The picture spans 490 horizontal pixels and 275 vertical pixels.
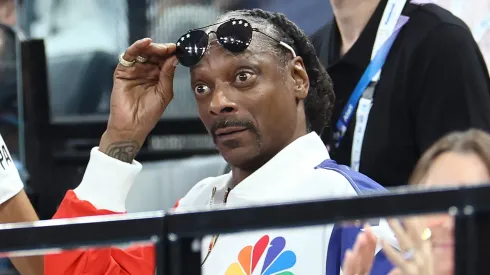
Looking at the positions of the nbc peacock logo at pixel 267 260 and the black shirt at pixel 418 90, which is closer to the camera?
the nbc peacock logo at pixel 267 260

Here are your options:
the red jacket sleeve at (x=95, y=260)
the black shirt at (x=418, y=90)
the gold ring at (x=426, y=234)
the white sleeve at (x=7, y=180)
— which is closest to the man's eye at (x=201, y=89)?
the red jacket sleeve at (x=95, y=260)

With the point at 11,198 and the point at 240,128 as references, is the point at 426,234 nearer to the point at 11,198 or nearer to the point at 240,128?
the point at 240,128

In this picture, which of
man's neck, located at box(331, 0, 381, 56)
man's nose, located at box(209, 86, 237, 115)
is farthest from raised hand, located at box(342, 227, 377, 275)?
man's neck, located at box(331, 0, 381, 56)

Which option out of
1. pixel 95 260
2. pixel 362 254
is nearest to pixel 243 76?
pixel 95 260

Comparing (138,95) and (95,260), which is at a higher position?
(138,95)

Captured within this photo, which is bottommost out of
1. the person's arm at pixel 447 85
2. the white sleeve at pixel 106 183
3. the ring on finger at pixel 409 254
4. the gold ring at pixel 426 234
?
the white sleeve at pixel 106 183

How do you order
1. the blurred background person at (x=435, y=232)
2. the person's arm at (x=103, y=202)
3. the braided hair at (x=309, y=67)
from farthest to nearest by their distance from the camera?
the braided hair at (x=309, y=67)
the person's arm at (x=103, y=202)
the blurred background person at (x=435, y=232)

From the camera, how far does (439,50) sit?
2.07m

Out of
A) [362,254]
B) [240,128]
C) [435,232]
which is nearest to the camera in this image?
[435,232]

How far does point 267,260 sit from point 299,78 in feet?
1.46

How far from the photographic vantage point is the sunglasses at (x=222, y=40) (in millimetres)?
1712

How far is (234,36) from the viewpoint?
1.71 m

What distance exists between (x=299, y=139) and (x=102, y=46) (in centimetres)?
126

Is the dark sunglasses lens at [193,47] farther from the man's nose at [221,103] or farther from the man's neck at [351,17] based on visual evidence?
the man's neck at [351,17]
